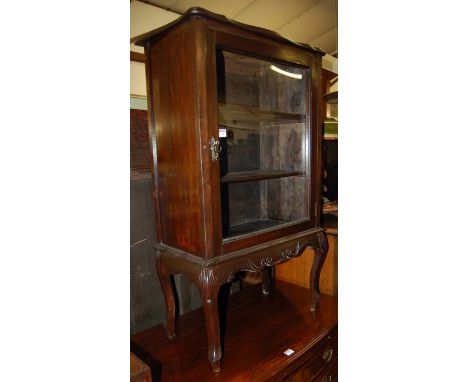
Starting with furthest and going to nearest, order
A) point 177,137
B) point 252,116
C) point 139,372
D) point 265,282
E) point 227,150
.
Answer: point 265,282 < point 227,150 < point 252,116 < point 177,137 < point 139,372

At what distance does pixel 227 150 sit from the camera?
5.30ft

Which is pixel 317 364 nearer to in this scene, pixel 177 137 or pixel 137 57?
pixel 177 137

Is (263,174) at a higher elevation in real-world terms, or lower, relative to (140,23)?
lower

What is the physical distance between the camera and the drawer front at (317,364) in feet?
4.40

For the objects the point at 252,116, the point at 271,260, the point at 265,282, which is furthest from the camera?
the point at 265,282

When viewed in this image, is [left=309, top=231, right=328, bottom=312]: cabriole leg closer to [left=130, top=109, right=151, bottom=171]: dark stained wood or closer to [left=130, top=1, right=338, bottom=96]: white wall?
[left=130, top=109, right=151, bottom=171]: dark stained wood

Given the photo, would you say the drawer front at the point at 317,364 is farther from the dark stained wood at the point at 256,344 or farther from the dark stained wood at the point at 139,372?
the dark stained wood at the point at 139,372

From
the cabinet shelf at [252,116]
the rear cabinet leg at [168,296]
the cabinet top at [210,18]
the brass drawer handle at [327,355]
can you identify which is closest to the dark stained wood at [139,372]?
the rear cabinet leg at [168,296]

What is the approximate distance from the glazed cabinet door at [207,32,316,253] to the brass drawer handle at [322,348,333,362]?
0.57 meters

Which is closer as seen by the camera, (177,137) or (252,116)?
(177,137)

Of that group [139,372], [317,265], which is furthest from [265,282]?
[139,372]

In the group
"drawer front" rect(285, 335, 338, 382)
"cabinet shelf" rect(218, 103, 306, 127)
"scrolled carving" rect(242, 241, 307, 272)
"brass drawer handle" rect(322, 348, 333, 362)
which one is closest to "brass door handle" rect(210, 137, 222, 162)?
"cabinet shelf" rect(218, 103, 306, 127)

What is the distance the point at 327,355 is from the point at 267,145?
104 centimetres

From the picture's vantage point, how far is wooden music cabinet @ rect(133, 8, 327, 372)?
1119mm
